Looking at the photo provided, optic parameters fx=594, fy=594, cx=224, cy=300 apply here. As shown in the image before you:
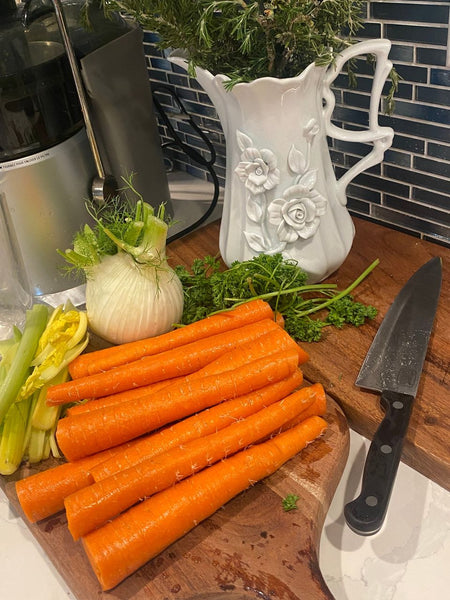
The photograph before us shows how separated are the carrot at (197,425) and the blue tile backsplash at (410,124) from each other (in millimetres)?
398

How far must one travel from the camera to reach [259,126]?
765 millimetres

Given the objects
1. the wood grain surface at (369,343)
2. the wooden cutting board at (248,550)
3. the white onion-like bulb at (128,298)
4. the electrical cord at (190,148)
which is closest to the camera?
the wooden cutting board at (248,550)

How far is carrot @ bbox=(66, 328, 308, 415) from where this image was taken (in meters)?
0.74

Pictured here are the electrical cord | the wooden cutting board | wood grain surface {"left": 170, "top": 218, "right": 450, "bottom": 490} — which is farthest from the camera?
the electrical cord

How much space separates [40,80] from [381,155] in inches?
19.4

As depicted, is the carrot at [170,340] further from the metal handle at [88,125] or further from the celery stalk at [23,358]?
the metal handle at [88,125]

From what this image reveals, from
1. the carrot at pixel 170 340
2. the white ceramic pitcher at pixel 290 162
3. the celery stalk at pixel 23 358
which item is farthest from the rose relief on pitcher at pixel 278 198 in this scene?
the celery stalk at pixel 23 358

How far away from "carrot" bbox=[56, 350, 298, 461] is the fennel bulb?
118mm

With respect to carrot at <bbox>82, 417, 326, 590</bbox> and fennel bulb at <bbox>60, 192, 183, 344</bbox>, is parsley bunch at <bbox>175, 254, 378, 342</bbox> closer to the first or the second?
fennel bulb at <bbox>60, 192, 183, 344</bbox>

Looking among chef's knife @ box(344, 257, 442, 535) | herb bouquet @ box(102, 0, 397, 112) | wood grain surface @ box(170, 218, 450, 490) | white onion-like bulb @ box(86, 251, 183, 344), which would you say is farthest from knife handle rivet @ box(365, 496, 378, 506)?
herb bouquet @ box(102, 0, 397, 112)

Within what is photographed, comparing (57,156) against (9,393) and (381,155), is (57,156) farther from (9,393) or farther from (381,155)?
(381,155)

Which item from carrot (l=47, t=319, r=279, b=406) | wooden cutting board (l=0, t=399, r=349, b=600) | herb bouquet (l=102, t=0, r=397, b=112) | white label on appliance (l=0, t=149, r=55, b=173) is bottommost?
wooden cutting board (l=0, t=399, r=349, b=600)

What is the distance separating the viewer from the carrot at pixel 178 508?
0.58 meters

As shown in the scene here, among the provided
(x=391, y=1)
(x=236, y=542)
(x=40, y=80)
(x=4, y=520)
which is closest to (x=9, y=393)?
(x=4, y=520)
